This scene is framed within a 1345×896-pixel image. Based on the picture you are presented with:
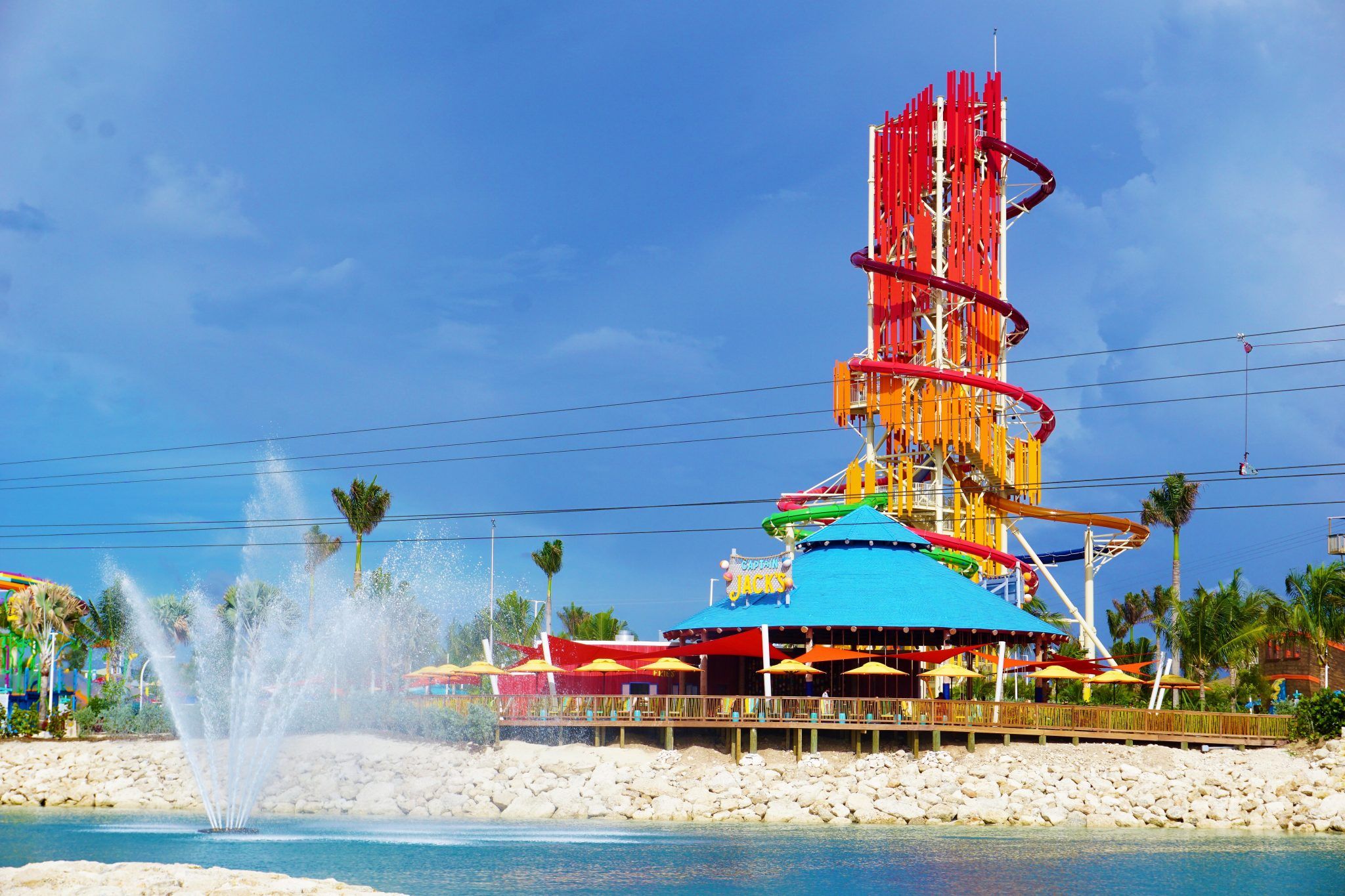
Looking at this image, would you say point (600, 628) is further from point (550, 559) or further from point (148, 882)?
point (148, 882)

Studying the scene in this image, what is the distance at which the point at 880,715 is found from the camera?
47.4m

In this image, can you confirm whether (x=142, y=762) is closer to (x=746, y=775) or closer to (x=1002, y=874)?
(x=746, y=775)

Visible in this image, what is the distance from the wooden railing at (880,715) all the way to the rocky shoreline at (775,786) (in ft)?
2.87

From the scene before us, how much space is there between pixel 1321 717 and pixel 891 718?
1433cm

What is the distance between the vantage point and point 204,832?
3909cm

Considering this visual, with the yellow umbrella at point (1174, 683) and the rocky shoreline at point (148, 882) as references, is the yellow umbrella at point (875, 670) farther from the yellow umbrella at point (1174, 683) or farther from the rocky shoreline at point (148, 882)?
the rocky shoreline at point (148, 882)

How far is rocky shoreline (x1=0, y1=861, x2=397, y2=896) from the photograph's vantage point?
23.8 meters

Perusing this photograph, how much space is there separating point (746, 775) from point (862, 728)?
4.10 metres

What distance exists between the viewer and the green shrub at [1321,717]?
47.9 metres

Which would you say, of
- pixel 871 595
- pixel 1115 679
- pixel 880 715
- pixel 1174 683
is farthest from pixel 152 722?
pixel 1174 683

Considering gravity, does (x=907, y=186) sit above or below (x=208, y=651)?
above

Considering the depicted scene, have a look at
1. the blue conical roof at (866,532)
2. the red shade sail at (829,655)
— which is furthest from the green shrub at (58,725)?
the blue conical roof at (866,532)

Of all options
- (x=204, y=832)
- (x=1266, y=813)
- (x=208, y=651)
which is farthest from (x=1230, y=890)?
(x=208, y=651)

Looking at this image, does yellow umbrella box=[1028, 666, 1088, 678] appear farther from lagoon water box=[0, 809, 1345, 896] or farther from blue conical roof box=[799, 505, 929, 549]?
lagoon water box=[0, 809, 1345, 896]
